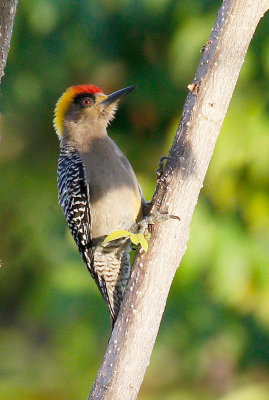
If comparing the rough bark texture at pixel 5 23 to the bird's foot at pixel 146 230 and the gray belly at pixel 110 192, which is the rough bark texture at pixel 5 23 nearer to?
the bird's foot at pixel 146 230

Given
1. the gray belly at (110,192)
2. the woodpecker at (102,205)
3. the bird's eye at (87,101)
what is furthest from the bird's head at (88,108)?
the gray belly at (110,192)

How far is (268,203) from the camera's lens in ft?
27.3

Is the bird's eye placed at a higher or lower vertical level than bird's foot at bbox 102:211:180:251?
→ higher

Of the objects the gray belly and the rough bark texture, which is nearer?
the rough bark texture

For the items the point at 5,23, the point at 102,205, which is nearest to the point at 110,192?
the point at 102,205

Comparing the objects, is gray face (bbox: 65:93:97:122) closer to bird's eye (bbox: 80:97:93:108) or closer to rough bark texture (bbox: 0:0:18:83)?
bird's eye (bbox: 80:97:93:108)

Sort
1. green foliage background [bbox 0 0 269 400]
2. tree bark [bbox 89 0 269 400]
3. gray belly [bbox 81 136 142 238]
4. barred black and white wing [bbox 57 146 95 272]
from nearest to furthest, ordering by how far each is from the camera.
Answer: tree bark [bbox 89 0 269 400] → gray belly [bbox 81 136 142 238] → barred black and white wing [bbox 57 146 95 272] → green foliage background [bbox 0 0 269 400]

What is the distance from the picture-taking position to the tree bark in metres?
4.17

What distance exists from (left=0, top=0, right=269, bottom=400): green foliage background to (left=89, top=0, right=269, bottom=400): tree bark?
3.09 meters

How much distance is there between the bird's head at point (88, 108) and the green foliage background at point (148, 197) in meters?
1.74

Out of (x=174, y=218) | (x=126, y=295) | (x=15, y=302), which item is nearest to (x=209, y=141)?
(x=174, y=218)

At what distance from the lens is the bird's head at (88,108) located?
20.1 feet

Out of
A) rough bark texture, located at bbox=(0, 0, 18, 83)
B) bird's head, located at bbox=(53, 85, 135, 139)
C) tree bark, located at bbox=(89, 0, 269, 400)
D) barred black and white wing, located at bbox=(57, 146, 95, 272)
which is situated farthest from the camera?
bird's head, located at bbox=(53, 85, 135, 139)

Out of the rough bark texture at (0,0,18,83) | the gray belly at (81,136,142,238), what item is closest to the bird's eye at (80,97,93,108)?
the gray belly at (81,136,142,238)
